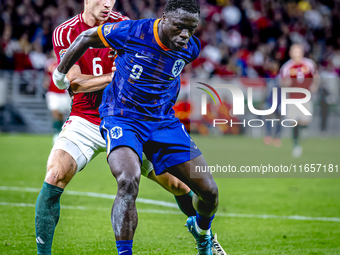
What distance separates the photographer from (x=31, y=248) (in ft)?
15.2

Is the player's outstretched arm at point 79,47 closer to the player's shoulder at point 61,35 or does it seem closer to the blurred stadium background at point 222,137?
the player's shoulder at point 61,35

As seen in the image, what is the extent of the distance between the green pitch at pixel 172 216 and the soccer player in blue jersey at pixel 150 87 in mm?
1200

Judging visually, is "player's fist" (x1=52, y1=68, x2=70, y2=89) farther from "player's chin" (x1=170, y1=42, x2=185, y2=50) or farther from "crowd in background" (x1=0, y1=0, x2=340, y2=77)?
"crowd in background" (x1=0, y1=0, x2=340, y2=77)

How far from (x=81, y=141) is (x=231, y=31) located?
17602 millimetres

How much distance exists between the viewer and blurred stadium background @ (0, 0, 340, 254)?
17.3ft

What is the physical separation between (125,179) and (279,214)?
369cm

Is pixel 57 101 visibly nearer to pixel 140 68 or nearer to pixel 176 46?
pixel 140 68

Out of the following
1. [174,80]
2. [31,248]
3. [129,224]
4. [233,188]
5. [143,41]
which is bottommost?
[233,188]

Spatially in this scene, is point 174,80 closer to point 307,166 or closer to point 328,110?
point 307,166

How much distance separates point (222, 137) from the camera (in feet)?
59.8

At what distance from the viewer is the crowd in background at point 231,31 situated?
699 inches

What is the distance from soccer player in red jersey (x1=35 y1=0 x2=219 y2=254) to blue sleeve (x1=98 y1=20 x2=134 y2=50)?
46 cm

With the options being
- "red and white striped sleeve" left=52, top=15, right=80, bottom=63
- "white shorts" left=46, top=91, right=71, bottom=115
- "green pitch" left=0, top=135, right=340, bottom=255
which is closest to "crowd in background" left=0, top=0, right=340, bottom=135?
"white shorts" left=46, top=91, right=71, bottom=115

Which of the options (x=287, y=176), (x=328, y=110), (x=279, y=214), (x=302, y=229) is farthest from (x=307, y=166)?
(x=328, y=110)
